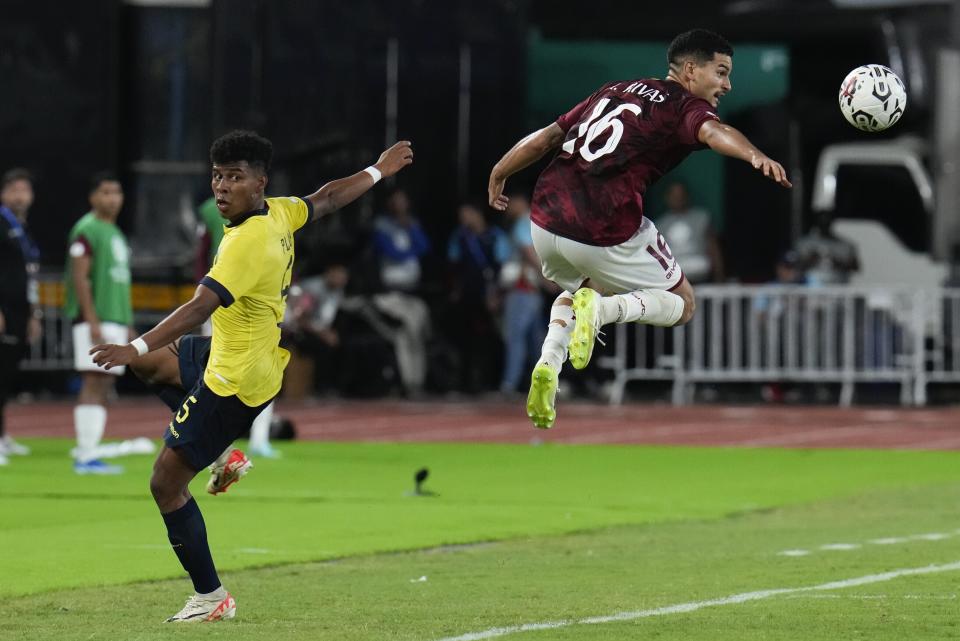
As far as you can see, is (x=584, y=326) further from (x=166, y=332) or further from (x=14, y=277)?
(x=14, y=277)

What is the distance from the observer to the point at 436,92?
26859 mm

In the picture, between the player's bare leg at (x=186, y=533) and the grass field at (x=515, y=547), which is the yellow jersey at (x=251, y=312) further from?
the grass field at (x=515, y=547)

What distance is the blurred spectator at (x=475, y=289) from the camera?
25562 mm

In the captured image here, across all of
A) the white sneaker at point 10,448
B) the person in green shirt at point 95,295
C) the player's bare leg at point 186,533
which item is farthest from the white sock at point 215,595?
the white sneaker at point 10,448

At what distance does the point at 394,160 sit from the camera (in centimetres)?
1067

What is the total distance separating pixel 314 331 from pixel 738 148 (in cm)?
1506

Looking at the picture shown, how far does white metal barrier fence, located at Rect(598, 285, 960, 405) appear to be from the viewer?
24.3 m

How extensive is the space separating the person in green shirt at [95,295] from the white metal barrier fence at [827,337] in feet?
30.6

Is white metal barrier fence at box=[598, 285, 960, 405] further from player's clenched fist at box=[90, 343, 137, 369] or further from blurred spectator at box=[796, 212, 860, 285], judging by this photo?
player's clenched fist at box=[90, 343, 137, 369]

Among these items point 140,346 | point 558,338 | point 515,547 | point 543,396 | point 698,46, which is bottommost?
point 515,547

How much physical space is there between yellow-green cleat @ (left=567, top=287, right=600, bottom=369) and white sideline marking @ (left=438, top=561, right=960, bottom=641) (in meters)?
1.43

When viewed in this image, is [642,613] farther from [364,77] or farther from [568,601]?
[364,77]

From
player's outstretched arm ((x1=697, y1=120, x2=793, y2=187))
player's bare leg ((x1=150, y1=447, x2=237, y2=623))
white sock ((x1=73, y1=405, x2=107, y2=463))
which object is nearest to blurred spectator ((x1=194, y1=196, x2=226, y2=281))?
white sock ((x1=73, y1=405, x2=107, y2=463))

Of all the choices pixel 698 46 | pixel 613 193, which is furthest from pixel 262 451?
pixel 698 46
